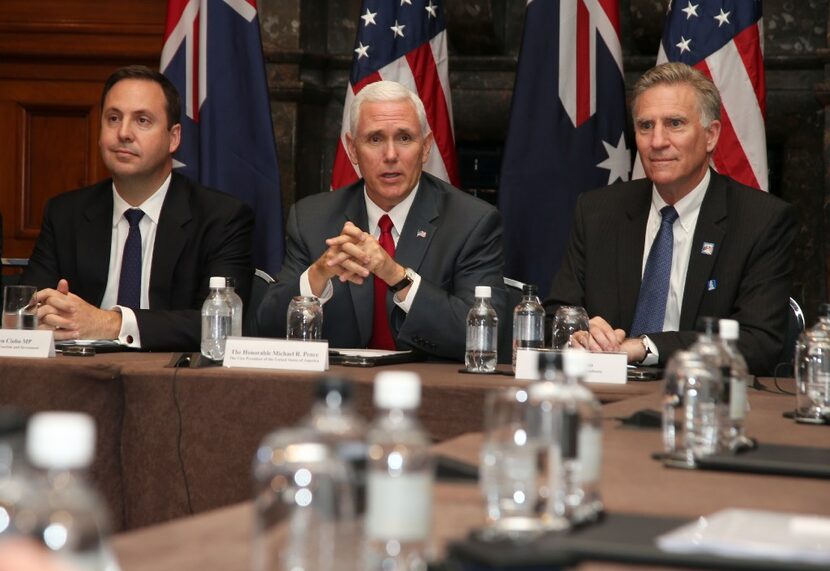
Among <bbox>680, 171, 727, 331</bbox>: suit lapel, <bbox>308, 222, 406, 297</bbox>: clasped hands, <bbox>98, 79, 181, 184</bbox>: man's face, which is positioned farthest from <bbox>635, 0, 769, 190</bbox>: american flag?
<bbox>98, 79, 181, 184</bbox>: man's face

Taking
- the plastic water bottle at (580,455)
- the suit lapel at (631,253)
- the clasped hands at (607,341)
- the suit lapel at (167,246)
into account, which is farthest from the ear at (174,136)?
the plastic water bottle at (580,455)

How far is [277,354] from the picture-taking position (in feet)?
9.99

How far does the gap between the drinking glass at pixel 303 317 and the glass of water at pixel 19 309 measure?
721mm

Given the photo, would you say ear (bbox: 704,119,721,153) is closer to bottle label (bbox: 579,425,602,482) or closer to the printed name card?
the printed name card

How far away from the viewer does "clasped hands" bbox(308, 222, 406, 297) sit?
3418 millimetres

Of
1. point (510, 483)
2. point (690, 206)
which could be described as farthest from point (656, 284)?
point (510, 483)

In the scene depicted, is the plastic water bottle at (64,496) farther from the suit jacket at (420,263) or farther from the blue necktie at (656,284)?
the blue necktie at (656,284)

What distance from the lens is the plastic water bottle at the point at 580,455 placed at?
4.53 ft

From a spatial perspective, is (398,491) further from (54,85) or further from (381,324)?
(54,85)

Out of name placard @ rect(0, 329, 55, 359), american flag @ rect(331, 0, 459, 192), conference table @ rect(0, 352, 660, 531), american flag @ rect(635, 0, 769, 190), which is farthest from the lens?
american flag @ rect(331, 0, 459, 192)

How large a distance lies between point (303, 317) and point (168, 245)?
2.34ft

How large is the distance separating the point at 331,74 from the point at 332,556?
187 inches

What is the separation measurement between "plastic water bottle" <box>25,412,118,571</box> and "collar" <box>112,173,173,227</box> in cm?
323

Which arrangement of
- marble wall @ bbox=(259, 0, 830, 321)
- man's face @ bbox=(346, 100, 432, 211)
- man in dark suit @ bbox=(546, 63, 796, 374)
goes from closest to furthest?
1. man in dark suit @ bbox=(546, 63, 796, 374)
2. man's face @ bbox=(346, 100, 432, 211)
3. marble wall @ bbox=(259, 0, 830, 321)
